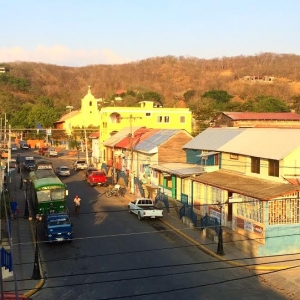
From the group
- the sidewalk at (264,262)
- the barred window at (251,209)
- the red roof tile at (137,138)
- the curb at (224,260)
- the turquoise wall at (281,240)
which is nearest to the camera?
the sidewalk at (264,262)

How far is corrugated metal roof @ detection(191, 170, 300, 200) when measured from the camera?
80.4 ft

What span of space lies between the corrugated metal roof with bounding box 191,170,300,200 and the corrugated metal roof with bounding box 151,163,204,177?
1918 mm

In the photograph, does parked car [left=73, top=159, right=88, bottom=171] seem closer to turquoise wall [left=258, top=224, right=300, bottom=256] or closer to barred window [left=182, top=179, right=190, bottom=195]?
barred window [left=182, top=179, right=190, bottom=195]

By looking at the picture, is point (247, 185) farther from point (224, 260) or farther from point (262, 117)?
point (262, 117)

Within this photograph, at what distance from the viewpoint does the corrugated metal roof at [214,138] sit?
116 feet

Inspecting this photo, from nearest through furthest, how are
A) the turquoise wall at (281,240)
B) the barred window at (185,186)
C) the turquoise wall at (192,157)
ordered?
the turquoise wall at (281,240), the barred window at (185,186), the turquoise wall at (192,157)

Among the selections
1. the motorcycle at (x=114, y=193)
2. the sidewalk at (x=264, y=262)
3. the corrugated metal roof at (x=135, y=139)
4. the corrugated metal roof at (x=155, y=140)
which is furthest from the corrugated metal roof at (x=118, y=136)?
the sidewalk at (x=264, y=262)

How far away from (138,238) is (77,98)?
15363 cm

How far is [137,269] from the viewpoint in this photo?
21766 mm

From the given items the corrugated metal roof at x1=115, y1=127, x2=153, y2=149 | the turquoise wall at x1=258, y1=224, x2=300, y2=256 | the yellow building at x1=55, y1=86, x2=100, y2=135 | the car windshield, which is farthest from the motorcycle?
the yellow building at x1=55, y1=86, x2=100, y2=135

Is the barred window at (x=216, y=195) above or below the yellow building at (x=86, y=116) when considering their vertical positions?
below

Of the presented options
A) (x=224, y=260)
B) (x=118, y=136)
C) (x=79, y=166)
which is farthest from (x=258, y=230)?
(x=79, y=166)

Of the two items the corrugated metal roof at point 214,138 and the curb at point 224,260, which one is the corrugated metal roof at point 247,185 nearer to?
the corrugated metal roof at point 214,138

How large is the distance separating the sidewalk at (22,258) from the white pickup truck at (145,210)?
7.64m
